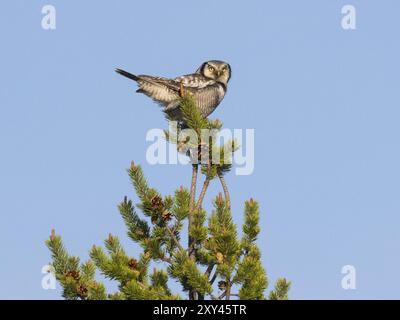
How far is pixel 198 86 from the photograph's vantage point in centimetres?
1376

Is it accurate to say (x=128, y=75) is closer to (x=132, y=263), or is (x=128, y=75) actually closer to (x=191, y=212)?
(x=191, y=212)

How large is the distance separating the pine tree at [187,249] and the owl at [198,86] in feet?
10.5

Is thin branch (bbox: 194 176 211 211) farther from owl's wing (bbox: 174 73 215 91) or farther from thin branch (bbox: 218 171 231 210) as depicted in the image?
owl's wing (bbox: 174 73 215 91)

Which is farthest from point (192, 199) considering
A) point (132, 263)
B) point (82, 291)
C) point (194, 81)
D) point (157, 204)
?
point (194, 81)

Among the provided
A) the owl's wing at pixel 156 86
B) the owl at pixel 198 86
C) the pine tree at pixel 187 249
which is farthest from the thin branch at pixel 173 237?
the owl's wing at pixel 156 86

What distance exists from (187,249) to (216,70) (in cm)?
726

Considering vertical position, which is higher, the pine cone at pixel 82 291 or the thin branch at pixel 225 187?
the thin branch at pixel 225 187

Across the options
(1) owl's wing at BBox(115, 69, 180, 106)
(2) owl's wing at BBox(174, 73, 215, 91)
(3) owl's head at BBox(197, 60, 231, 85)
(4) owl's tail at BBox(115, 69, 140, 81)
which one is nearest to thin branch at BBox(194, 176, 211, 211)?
(1) owl's wing at BBox(115, 69, 180, 106)

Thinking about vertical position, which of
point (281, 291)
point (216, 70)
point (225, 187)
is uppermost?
point (216, 70)

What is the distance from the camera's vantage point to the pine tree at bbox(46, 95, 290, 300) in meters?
7.74

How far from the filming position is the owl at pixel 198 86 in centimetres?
1289

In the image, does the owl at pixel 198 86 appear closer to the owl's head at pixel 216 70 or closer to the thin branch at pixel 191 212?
the owl's head at pixel 216 70
